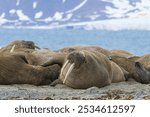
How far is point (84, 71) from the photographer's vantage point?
536 centimetres

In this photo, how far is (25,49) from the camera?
6.92 meters

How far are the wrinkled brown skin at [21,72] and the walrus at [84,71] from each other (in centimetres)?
27

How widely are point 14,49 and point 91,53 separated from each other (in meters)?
1.77

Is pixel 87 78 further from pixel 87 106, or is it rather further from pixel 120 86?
pixel 87 106

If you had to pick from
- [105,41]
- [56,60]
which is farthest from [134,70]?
[105,41]

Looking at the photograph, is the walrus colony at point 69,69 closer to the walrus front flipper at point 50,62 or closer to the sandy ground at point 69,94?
the walrus front flipper at point 50,62

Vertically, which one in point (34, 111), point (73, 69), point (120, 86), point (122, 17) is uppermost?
point (34, 111)

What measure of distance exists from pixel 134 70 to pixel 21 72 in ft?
5.55

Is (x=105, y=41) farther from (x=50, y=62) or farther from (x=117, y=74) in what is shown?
(x=50, y=62)

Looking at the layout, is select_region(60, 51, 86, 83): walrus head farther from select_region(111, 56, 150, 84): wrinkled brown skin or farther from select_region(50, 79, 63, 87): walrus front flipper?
select_region(111, 56, 150, 84): wrinkled brown skin

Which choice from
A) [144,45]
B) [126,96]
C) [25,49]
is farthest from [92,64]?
[144,45]

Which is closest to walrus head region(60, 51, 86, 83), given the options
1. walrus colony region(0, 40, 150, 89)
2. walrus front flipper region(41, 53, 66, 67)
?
walrus colony region(0, 40, 150, 89)

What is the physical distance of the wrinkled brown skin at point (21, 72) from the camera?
5578 millimetres

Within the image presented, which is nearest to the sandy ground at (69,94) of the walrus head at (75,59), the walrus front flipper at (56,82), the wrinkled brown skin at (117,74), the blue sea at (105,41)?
the walrus head at (75,59)
